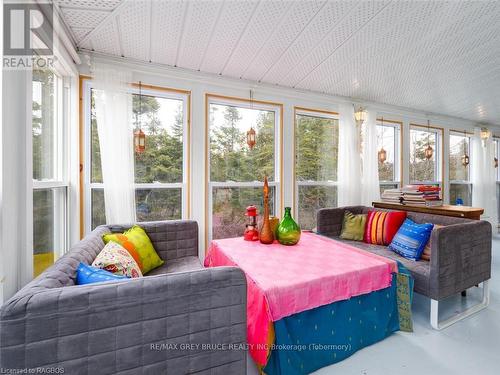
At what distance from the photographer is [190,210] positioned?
2.83m

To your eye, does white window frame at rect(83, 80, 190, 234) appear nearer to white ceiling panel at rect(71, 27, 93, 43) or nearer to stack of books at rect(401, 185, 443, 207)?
white ceiling panel at rect(71, 27, 93, 43)

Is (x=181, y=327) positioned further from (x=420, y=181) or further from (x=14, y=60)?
(x=420, y=181)

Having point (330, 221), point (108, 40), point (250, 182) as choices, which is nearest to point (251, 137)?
point (250, 182)

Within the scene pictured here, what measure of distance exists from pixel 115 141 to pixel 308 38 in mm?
2096

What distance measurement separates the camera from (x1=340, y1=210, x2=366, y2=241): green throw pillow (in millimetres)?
2816

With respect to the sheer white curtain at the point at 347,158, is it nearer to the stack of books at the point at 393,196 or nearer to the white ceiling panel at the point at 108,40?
the stack of books at the point at 393,196

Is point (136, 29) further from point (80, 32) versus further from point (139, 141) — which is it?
point (139, 141)

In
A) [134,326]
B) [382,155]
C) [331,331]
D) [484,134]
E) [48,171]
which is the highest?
[484,134]

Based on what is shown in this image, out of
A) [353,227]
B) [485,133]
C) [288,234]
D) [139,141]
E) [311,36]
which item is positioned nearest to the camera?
[288,234]

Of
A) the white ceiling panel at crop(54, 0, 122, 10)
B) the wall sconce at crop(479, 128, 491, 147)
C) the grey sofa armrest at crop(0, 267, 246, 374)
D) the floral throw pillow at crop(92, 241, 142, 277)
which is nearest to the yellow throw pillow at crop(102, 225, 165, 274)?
the floral throw pillow at crop(92, 241, 142, 277)

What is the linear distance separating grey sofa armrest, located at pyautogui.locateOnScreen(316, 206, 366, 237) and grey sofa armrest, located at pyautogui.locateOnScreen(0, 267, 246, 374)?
82.6 inches

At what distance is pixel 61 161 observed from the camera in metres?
2.19

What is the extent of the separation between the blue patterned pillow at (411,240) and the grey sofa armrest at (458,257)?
272 mm

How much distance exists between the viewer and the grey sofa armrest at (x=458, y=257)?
5.89ft
